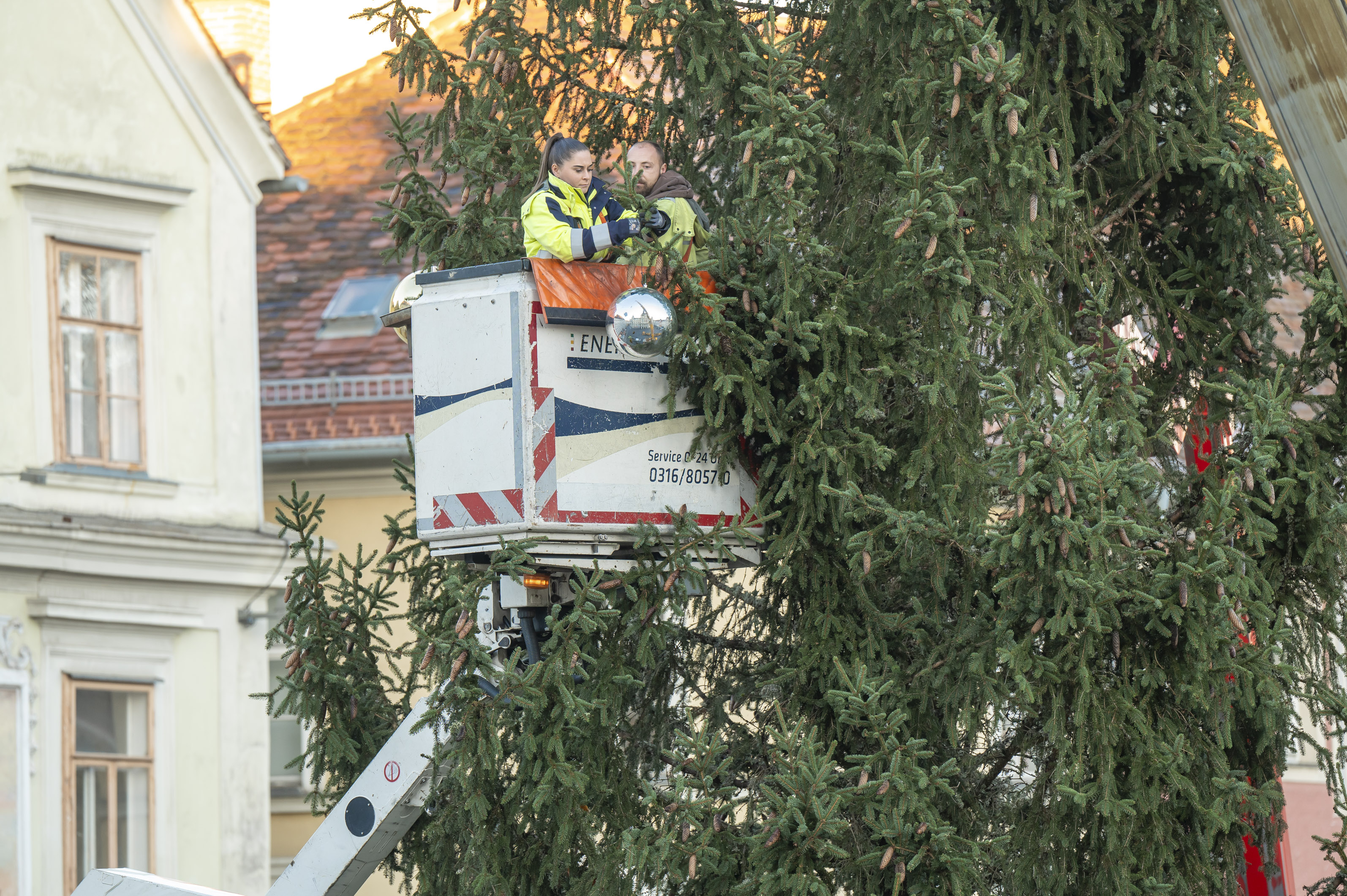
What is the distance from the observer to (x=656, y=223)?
725 cm

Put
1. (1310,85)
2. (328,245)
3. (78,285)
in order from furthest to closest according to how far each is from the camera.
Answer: (328,245), (78,285), (1310,85)

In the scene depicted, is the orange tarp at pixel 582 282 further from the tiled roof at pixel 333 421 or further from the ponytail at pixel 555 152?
the tiled roof at pixel 333 421

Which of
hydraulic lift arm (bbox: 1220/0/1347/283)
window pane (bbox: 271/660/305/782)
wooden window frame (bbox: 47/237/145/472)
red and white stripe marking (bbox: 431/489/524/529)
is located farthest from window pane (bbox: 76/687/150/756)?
hydraulic lift arm (bbox: 1220/0/1347/283)

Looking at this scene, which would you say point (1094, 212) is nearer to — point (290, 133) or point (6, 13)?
point (6, 13)

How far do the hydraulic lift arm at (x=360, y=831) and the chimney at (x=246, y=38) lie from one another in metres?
Answer: 16.8

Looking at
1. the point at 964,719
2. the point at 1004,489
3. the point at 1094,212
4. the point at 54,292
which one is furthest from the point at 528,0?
the point at 54,292

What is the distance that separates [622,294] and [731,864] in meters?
2.05

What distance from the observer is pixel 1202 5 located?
815 centimetres

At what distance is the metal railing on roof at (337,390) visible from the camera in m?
20.9

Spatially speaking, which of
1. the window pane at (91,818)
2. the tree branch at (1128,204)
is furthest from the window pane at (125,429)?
the tree branch at (1128,204)

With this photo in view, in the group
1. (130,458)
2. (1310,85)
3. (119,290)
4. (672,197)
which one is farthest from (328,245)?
(1310,85)

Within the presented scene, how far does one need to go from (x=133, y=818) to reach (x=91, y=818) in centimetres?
45

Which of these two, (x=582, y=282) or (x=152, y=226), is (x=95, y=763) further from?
(x=582, y=282)

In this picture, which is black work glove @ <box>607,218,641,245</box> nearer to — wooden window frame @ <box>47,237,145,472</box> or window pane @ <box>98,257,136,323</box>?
wooden window frame @ <box>47,237,145,472</box>
